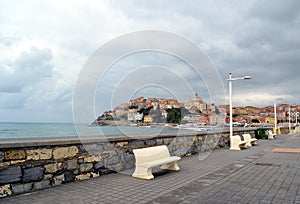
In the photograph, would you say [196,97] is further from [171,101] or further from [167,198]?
[167,198]

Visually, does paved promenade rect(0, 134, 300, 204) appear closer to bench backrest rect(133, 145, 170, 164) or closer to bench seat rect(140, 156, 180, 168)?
bench seat rect(140, 156, 180, 168)

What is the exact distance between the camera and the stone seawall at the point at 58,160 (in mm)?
4539

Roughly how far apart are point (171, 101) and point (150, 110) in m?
1.64

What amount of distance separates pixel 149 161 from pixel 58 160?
225 centimetres

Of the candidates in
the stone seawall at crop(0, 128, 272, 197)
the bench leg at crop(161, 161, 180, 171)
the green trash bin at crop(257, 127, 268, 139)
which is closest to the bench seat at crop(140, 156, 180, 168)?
the bench leg at crop(161, 161, 180, 171)

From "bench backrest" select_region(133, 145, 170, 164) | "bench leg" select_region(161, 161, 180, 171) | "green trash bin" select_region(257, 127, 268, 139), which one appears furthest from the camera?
"green trash bin" select_region(257, 127, 268, 139)

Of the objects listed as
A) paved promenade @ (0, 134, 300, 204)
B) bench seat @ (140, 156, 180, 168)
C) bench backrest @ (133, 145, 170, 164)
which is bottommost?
paved promenade @ (0, 134, 300, 204)

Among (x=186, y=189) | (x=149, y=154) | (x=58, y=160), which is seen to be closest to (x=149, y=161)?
(x=149, y=154)

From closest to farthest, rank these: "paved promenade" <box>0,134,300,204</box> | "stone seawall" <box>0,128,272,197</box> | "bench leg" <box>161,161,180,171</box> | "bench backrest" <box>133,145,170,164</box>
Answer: "paved promenade" <box>0,134,300,204</box>, "stone seawall" <box>0,128,272,197</box>, "bench backrest" <box>133,145,170,164</box>, "bench leg" <box>161,161,180,171</box>

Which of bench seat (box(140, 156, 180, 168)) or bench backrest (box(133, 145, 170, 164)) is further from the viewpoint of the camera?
bench backrest (box(133, 145, 170, 164))

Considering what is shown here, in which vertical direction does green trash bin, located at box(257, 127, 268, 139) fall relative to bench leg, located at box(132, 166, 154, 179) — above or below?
above

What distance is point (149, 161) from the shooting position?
20.9 feet

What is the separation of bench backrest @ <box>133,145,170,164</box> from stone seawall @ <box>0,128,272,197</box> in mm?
773

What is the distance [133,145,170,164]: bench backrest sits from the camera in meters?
6.13
